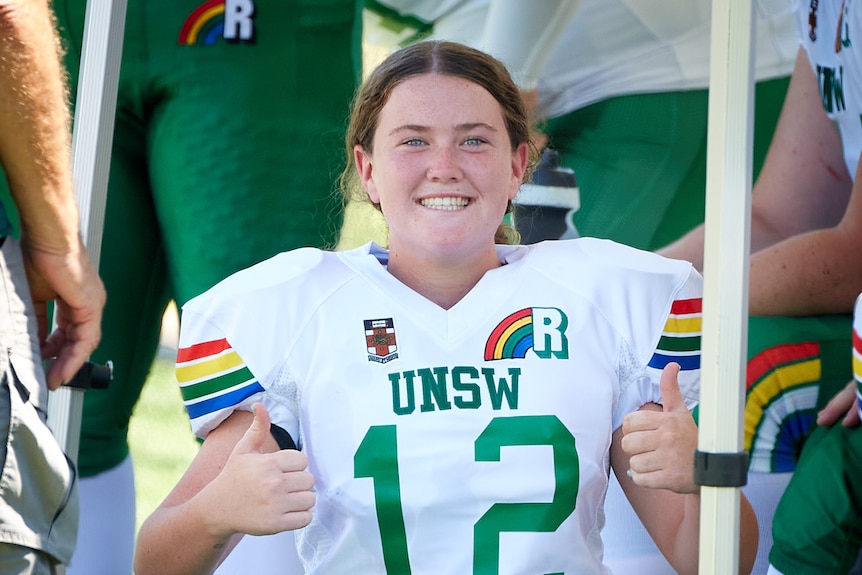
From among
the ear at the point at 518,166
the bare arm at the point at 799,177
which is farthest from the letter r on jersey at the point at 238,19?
the bare arm at the point at 799,177

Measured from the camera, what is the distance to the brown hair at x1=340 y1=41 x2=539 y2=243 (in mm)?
1733

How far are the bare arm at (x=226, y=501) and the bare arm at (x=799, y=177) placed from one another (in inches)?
40.9

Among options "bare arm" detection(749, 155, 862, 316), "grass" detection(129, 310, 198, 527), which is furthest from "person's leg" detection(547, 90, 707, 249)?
"grass" detection(129, 310, 198, 527)

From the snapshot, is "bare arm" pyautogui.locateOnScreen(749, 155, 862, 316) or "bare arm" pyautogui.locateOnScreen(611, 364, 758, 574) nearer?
"bare arm" pyautogui.locateOnScreen(611, 364, 758, 574)

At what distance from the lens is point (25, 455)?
4.50 feet

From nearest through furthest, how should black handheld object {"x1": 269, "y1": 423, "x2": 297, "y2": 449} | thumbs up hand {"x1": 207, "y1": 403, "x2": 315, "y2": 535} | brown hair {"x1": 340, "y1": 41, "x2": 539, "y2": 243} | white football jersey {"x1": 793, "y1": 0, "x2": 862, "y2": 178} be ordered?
thumbs up hand {"x1": 207, "y1": 403, "x2": 315, "y2": 535} < black handheld object {"x1": 269, "y1": 423, "x2": 297, "y2": 449} < brown hair {"x1": 340, "y1": 41, "x2": 539, "y2": 243} < white football jersey {"x1": 793, "y1": 0, "x2": 862, "y2": 178}

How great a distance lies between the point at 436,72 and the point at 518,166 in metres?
0.18

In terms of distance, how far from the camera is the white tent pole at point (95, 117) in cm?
177

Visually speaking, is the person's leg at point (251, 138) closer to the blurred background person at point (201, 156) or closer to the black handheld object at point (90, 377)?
the blurred background person at point (201, 156)

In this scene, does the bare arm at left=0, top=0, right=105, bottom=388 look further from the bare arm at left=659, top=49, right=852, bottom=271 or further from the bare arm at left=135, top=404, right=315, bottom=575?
the bare arm at left=659, top=49, right=852, bottom=271

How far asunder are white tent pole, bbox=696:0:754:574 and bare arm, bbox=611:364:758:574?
5cm

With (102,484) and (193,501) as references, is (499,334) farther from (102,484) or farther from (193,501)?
(102,484)

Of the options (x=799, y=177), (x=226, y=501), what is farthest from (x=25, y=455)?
(x=799, y=177)

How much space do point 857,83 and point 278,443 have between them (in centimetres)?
124
